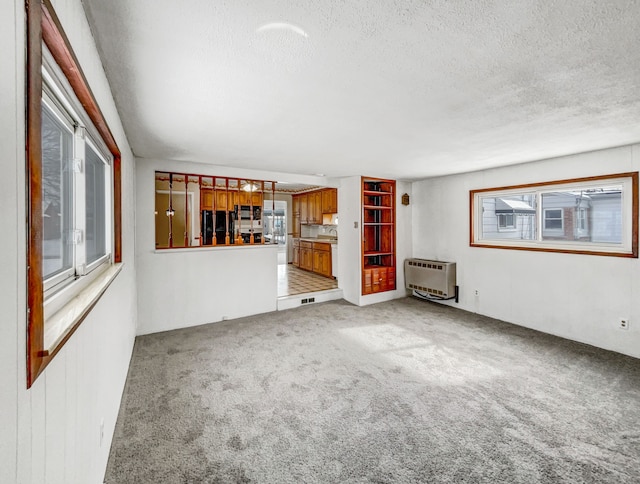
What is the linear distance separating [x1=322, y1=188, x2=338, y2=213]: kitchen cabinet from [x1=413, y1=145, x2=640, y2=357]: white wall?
2235 mm

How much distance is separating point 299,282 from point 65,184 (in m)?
5.58

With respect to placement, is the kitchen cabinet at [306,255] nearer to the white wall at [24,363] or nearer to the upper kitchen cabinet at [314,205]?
the upper kitchen cabinet at [314,205]

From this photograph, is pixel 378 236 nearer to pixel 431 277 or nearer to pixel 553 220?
pixel 431 277

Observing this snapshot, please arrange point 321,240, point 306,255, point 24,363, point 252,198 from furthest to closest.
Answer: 1. point 306,255
2. point 321,240
3. point 252,198
4. point 24,363

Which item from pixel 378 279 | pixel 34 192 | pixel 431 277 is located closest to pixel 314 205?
pixel 378 279

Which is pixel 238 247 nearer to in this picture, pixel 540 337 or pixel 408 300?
pixel 408 300

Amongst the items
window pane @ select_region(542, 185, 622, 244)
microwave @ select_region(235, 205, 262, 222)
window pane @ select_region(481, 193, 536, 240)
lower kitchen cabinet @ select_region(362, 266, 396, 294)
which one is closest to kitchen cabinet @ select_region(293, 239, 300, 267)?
microwave @ select_region(235, 205, 262, 222)

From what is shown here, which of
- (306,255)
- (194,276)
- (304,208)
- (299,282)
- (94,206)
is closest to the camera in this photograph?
(94,206)

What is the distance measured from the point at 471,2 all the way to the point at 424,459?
2.45m

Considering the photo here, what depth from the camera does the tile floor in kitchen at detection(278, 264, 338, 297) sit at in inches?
235

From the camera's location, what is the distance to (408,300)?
19.1ft

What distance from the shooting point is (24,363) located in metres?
0.70

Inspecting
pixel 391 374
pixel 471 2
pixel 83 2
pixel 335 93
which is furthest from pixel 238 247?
pixel 471 2

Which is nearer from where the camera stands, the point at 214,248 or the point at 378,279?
the point at 214,248
